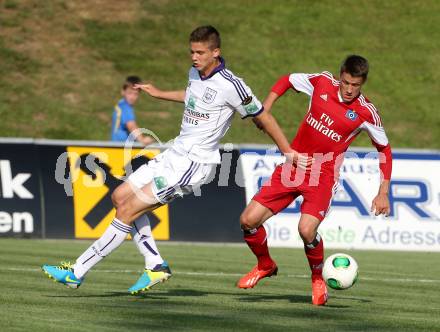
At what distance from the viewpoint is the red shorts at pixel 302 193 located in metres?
→ 10.4

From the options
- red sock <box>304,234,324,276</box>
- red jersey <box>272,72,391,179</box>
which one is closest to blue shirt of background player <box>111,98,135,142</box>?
red jersey <box>272,72,391,179</box>

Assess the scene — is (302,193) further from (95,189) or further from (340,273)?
(95,189)

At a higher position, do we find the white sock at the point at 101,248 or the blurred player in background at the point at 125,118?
the blurred player in background at the point at 125,118

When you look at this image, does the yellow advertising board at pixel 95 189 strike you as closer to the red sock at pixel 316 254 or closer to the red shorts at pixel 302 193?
the red shorts at pixel 302 193

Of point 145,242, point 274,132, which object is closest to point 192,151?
point 274,132

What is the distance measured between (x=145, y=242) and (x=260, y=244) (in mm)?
1276

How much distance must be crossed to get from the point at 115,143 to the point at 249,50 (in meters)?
12.0

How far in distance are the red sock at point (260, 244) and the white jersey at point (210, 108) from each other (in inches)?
44.2

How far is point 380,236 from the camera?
1788cm

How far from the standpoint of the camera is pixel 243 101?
31.8 ft

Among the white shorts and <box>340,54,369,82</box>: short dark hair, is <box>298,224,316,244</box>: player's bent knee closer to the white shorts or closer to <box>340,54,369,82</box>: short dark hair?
the white shorts

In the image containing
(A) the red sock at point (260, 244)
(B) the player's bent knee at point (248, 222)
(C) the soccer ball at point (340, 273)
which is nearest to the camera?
(C) the soccer ball at point (340, 273)

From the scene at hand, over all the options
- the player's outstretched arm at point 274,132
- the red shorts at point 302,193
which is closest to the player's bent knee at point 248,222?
the red shorts at point 302,193

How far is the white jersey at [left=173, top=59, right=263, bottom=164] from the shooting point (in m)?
9.70
